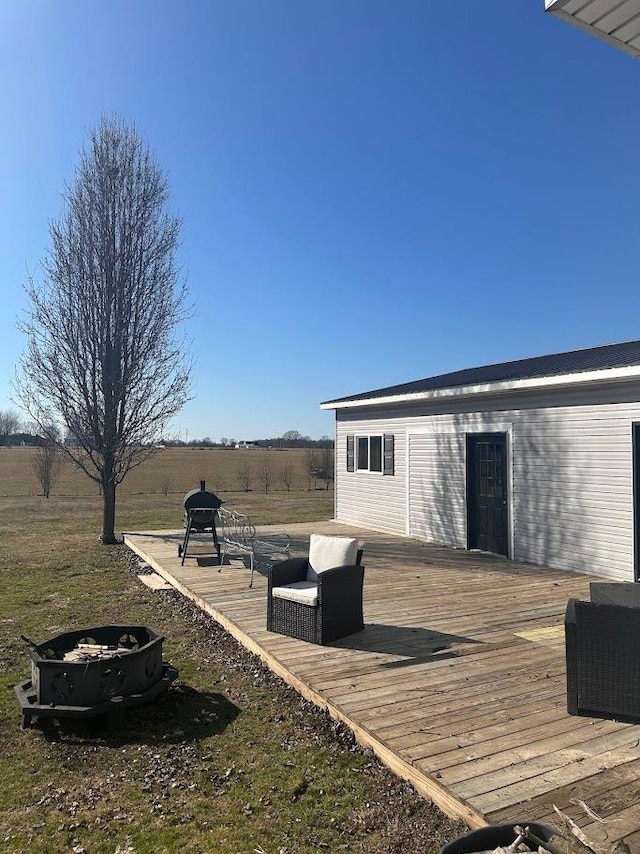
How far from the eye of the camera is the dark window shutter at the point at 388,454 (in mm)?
11273

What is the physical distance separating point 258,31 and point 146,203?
4.08 metres

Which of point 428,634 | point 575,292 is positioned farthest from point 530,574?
point 575,292

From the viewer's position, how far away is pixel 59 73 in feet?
25.4

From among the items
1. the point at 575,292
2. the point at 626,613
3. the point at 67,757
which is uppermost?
the point at 575,292

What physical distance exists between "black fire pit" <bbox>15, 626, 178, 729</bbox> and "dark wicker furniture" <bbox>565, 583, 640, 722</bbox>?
99.0 inches

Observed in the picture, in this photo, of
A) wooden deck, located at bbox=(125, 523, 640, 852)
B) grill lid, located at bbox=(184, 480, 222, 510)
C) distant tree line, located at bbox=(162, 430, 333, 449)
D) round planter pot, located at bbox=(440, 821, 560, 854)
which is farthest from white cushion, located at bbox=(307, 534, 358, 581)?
distant tree line, located at bbox=(162, 430, 333, 449)

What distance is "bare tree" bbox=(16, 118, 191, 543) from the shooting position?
421 inches

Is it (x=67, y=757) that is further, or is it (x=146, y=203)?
(x=146, y=203)

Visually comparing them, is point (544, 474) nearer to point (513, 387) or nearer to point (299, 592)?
point (513, 387)

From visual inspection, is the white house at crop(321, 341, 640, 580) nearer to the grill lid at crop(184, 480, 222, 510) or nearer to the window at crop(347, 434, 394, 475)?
the window at crop(347, 434, 394, 475)

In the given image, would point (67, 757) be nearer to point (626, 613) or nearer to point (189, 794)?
point (189, 794)

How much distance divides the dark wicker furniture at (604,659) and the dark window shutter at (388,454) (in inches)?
320

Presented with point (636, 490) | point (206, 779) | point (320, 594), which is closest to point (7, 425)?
point (320, 594)

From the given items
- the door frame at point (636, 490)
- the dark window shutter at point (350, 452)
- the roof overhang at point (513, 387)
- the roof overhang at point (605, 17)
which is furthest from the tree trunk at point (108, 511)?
the roof overhang at point (605, 17)
